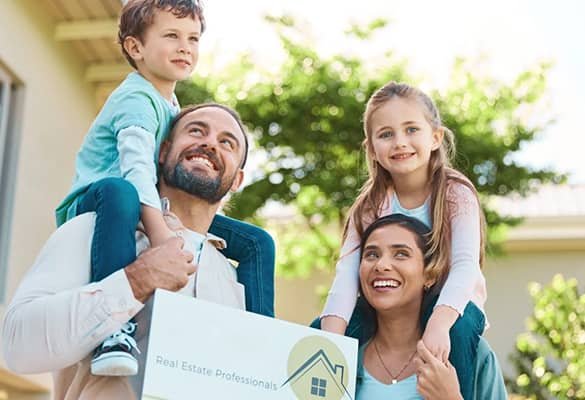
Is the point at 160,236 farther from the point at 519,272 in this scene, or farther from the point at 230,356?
the point at 519,272

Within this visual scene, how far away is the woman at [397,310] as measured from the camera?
3.18 m

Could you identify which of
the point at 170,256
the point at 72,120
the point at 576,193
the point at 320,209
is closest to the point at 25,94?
the point at 72,120

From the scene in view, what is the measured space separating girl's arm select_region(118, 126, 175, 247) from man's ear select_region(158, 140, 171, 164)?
6 centimetres

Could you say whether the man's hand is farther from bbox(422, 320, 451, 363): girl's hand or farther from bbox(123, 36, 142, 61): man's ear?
bbox(123, 36, 142, 61): man's ear

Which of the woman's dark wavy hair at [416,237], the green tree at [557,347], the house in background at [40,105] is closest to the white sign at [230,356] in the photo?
the woman's dark wavy hair at [416,237]

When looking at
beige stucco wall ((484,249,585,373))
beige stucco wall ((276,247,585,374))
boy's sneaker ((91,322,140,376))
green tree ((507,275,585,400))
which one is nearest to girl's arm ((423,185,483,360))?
boy's sneaker ((91,322,140,376))

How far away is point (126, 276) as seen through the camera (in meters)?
2.73

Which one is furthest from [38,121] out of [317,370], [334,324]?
[317,370]

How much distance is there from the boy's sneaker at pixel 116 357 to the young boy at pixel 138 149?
4cm

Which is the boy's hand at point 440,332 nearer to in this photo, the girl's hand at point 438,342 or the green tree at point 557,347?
the girl's hand at point 438,342

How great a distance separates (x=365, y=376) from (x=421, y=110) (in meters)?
0.96

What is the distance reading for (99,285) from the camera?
2719mm

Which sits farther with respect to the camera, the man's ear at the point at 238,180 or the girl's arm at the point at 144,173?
the man's ear at the point at 238,180

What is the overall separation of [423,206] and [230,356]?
117 centimetres
